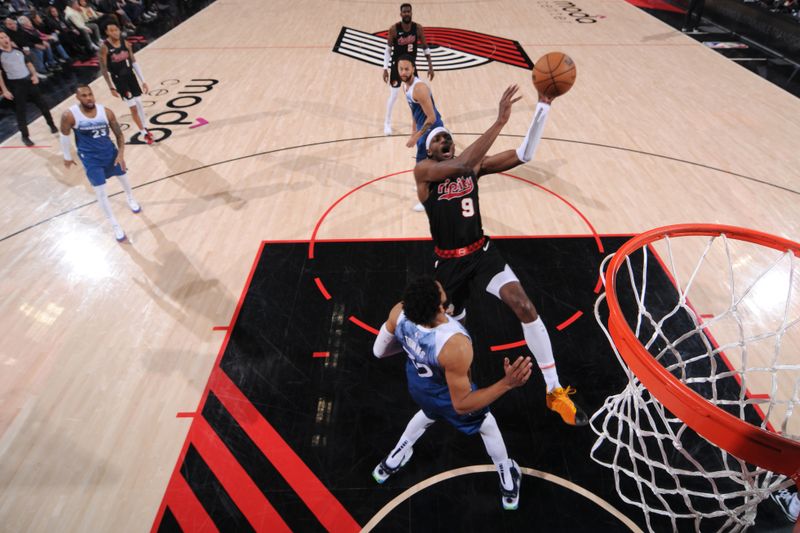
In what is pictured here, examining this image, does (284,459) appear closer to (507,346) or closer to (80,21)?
(507,346)

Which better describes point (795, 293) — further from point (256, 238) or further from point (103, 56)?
point (103, 56)

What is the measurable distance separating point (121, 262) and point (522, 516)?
4.83 meters

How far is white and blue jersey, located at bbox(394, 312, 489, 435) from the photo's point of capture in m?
2.72

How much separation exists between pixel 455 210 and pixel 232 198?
3.84m

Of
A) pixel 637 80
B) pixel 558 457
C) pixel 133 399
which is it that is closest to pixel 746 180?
pixel 637 80

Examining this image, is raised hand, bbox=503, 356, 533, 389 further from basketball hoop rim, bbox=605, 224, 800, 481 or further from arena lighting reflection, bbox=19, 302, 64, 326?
arena lighting reflection, bbox=19, 302, 64, 326

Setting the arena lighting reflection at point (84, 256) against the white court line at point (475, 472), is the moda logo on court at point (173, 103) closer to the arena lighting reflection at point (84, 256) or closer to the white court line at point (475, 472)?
the arena lighting reflection at point (84, 256)

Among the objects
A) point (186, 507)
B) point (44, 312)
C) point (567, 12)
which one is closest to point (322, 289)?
point (186, 507)

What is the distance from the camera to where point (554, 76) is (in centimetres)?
356

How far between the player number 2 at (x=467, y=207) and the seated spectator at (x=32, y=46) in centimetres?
1005

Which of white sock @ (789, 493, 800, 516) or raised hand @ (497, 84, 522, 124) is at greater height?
raised hand @ (497, 84, 522, 124)

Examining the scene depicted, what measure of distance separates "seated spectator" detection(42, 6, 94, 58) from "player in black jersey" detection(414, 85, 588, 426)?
11.6m

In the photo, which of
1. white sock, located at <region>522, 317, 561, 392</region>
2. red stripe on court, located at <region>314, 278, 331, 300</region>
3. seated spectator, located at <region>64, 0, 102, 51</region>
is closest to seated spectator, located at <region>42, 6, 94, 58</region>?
seated spectator, located at <region>64, 0, 102, 51</region>

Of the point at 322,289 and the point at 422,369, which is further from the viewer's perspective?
the point at 322,289
